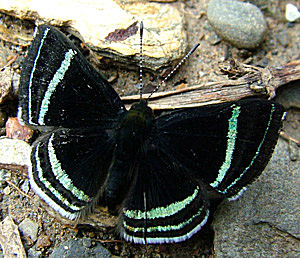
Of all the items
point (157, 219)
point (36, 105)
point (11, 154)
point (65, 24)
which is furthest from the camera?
point (65, 24)

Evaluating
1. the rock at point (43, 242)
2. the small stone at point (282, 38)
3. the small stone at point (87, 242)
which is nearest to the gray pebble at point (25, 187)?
the rock at point (43, 242)

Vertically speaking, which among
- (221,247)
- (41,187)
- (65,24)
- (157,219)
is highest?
(65,24)

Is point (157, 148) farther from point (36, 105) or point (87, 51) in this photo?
point (87, 51)

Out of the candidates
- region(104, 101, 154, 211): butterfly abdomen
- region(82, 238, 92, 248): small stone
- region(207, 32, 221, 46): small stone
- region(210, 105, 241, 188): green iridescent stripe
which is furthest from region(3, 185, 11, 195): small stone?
region(207, 32, 221, 46): small stone

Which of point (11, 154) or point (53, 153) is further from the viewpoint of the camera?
point (11, 154)

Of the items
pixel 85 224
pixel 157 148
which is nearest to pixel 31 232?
pixel 85 224

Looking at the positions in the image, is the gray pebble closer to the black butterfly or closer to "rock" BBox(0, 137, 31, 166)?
"rock" BBox(0, 137, 31, 166)
